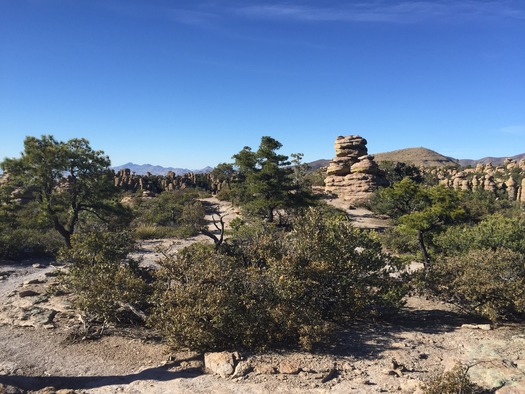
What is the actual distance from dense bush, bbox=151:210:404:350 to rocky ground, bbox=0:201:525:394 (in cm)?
48

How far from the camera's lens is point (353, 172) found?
135 ft

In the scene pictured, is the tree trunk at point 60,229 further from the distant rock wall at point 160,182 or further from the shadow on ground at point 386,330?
the distant rock wall at point 160,182

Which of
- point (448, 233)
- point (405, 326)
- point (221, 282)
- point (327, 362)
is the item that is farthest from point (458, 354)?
point (448, 233)

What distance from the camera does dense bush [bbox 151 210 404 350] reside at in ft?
26.4

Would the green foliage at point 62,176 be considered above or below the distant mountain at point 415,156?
below

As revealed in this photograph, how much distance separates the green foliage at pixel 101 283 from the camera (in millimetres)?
9070

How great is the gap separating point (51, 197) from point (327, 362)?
1578 centimetres

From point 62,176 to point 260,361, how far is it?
15.2 m

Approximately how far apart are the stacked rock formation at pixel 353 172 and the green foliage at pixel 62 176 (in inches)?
1053

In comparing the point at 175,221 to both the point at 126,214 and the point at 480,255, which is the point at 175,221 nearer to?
the point at 126,214

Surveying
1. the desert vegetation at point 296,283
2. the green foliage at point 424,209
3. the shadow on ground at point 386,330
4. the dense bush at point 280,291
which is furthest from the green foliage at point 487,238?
the dense bush at point 280,291

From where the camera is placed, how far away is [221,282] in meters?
8.99

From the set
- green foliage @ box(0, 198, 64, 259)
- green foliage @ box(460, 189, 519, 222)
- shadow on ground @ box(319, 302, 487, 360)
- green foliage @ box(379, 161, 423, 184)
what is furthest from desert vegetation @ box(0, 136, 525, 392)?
green foliage @ box(379, 161, 423, 184)

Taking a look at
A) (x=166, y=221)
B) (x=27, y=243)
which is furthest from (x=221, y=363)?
(x=166, y=221)
